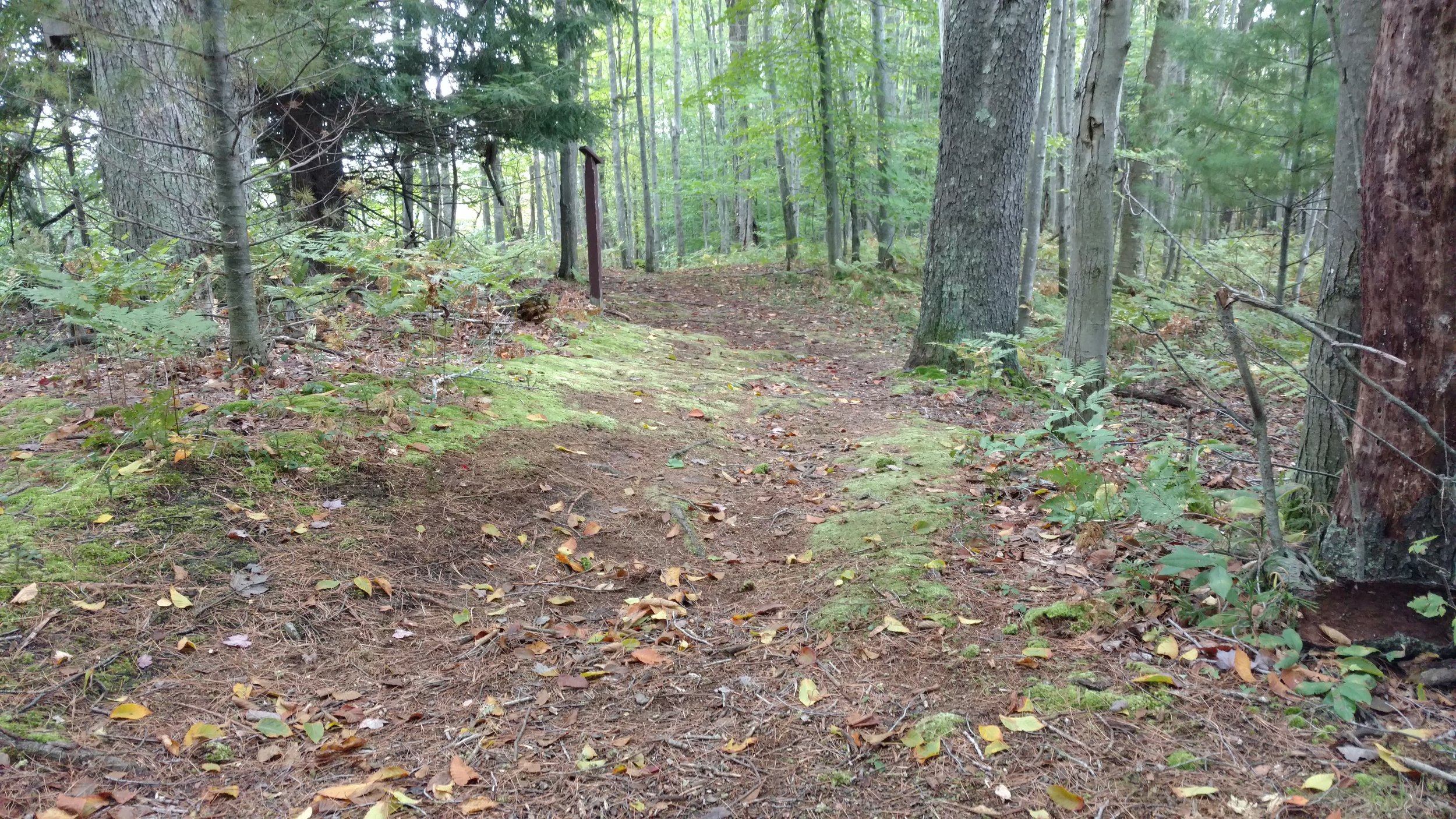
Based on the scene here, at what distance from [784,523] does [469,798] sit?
2235mm

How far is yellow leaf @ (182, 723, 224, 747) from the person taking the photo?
88.6 inches

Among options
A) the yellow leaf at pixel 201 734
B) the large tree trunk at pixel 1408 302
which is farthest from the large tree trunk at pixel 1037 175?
the yellow leaf at pixel 201 734

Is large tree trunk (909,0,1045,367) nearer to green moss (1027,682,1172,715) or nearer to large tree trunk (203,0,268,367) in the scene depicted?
green moss (1027,682,1172,715)

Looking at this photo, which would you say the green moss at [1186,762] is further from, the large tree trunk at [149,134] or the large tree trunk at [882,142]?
the large tree trunk at [882,142]

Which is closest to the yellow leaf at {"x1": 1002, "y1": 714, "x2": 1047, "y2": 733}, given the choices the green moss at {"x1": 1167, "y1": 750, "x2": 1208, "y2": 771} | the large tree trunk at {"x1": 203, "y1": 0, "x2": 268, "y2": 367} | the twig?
the green moss at {"x1": 1167, "y1": 750, "x2": 1208, "y2": 771}

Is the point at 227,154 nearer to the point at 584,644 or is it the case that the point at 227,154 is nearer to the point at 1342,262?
the point at 584,644

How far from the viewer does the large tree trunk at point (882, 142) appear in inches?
575

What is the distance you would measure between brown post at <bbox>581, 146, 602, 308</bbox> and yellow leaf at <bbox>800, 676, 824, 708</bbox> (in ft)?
26.1

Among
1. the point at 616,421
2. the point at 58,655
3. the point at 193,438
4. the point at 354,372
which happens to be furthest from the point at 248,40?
the point at 58,655

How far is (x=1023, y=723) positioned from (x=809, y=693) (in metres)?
0.68

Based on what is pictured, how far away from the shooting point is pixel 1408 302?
2248mm

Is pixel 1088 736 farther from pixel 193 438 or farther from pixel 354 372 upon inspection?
pixel 354 372

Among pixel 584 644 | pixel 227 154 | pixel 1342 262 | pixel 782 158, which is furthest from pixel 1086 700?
pixel 782 158

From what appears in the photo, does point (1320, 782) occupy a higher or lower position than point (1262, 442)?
lower
